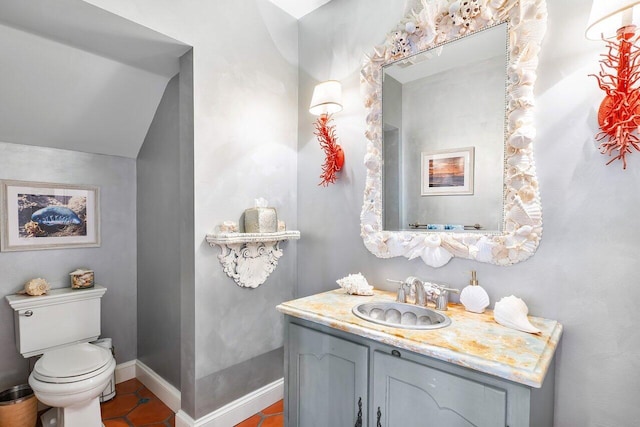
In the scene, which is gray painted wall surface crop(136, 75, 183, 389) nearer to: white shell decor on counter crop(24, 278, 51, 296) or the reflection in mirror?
white shell decor on counter crop(24, 278, 51, 296)

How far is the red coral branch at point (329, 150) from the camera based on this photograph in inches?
84.7

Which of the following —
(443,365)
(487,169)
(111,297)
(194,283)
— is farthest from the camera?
(111,297)

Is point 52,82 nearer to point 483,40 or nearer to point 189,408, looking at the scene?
point 189,408

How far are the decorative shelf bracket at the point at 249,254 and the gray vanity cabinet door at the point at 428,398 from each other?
103 cm

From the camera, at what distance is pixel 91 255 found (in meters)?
2.46

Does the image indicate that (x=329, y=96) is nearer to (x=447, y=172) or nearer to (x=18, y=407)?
(x=447, y=172)

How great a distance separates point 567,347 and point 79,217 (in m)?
3.09

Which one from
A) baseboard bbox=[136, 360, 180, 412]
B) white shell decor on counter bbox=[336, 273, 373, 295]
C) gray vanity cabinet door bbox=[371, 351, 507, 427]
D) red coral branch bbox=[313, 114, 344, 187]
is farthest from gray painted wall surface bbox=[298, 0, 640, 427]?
baseboard bbox=[136, 360, 180, 412]

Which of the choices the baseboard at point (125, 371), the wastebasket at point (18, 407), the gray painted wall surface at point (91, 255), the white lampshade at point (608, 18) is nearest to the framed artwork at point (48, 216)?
the gray painted wall surface at point (91, 255)

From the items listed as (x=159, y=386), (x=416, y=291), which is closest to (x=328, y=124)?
(x=416, y=291)

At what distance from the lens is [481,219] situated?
1610 mm

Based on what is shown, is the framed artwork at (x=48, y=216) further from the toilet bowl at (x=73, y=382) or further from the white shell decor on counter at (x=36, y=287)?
the toilet bowl at (x=73, y=382)

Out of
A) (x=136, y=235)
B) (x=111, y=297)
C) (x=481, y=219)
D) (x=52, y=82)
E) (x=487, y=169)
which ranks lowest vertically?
(x=111, y=297)

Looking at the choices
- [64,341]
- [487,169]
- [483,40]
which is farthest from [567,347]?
[64,341]
